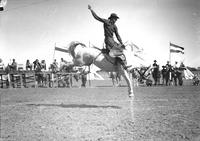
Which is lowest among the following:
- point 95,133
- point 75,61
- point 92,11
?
point 95,133

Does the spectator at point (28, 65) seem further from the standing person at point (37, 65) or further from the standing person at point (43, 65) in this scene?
the standing person at point (43, 65)

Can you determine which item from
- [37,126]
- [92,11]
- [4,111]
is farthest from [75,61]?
[37,126]

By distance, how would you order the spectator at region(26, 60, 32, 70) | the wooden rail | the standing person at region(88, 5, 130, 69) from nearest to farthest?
the standing person at region(88, 5, 130, 69)
the wooden rail
the spectator at region(26, 60, 32, 70)

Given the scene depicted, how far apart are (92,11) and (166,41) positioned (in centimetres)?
162

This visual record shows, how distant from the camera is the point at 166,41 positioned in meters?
3.17

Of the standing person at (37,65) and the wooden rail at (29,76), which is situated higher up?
the standing person at (37,65)

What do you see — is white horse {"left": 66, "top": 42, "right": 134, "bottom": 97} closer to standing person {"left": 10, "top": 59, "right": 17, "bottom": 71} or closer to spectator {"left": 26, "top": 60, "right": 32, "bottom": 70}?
spectator {"left": 26, "top": 60, "right": 32, "bottom": 70}

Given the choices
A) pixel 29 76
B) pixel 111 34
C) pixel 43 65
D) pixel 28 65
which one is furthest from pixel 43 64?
pixel 111 34

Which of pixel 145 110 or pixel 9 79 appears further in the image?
pixel 9 79

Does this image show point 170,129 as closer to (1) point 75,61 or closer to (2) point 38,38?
(2) point 38,38

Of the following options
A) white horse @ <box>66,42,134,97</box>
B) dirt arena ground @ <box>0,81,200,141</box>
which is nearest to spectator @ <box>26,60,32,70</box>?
white horse @ <box>66,42,134,97</box>

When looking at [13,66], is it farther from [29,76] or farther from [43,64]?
[43,64]

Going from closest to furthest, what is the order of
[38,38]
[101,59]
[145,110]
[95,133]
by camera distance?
[95,133] < [38,38] < [145,110] < [101,59]

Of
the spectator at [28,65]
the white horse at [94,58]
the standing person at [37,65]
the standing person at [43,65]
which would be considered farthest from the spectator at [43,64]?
the white horse at [94,58]
